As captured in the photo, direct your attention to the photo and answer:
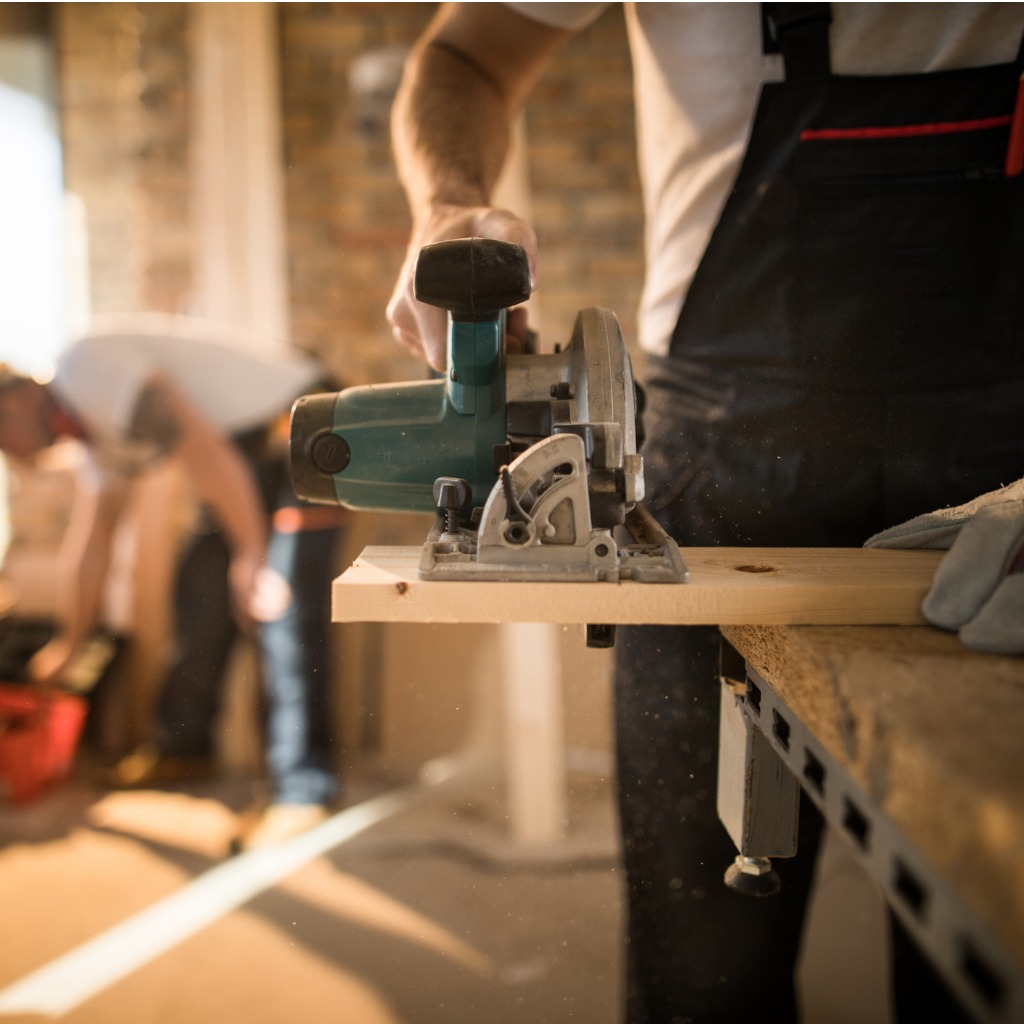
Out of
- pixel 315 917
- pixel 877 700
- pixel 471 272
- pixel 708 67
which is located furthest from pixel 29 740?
pixel 877 700

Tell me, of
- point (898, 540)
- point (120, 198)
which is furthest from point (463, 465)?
point (120, 198)

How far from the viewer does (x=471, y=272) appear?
29.3 inches

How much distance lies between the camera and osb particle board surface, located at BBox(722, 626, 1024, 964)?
1.28 feet

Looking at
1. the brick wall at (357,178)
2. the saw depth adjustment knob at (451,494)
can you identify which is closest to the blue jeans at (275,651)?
the brick wall at (357,178)

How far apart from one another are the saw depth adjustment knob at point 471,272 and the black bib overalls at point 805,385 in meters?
0.34

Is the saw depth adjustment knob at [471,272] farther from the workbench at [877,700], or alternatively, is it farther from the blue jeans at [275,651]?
the blue jeans at [275,651]

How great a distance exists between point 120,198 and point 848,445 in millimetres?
3375

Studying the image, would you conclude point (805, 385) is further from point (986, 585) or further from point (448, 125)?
point (448, 125)

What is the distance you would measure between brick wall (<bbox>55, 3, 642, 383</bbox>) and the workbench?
78.6 inches

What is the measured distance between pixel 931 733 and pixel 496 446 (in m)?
0.44

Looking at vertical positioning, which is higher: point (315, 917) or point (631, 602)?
point (631, 602)

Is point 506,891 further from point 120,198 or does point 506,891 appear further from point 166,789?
point 120,198

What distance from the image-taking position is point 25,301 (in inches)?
135

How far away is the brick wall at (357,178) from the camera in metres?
2.74
